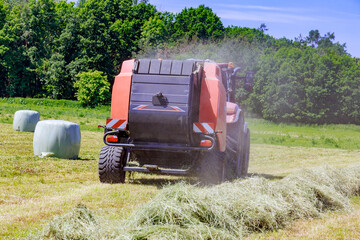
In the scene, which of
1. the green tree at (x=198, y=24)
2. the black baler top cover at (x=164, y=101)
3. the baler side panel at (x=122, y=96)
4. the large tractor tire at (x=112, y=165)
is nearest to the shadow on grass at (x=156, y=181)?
the large tractor tire at (x=112, y=165)

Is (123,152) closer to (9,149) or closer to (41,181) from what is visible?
(41,181)

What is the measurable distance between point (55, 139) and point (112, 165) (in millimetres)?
4238

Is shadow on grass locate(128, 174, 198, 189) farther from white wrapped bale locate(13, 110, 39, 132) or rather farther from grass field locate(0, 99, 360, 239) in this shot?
white wrapped bale locate(13, 110, 39, 132)

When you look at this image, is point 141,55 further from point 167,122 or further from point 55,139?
point 167,122

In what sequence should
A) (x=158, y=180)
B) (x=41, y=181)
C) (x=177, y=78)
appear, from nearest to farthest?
1. (x=177, y=78)
2. (x=41, y=181)
3. (x=158, y=180)

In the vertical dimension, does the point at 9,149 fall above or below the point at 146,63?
below

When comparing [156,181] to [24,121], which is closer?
[156,181]

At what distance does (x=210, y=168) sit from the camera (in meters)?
9.60

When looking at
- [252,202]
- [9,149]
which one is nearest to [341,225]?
[252,202]

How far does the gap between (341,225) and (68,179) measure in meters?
5.66

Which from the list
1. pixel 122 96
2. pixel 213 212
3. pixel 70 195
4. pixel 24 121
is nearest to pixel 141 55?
pixel 24 121

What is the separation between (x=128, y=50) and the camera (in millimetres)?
66250

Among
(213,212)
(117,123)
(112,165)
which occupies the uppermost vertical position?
(117,123)

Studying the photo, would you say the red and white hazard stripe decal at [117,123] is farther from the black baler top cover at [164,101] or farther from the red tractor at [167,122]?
the black baler top cover at [164,101]
